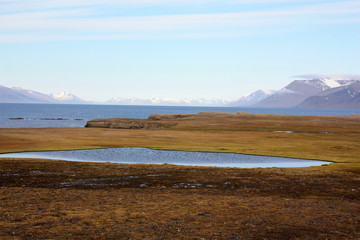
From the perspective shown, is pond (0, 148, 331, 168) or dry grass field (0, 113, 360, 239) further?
pond (0, 148, 331, 168)

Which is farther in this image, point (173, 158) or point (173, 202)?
point (173, 158)

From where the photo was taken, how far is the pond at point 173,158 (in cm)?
4850

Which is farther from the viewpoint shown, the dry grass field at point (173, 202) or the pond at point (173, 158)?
the pond at point (173, 158)

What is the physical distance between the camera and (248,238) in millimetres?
17531

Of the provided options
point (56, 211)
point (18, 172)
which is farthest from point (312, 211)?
point (18, 172)

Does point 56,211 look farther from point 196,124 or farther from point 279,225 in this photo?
point 196,124

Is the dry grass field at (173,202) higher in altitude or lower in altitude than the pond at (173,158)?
higher

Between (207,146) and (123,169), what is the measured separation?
2835 cm

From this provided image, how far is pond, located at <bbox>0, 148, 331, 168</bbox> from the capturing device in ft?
159

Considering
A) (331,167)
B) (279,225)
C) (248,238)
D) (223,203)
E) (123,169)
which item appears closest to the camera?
(248,238)

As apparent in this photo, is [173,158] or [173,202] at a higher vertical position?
[173,202]

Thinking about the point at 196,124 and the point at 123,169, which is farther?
the point at 196,124

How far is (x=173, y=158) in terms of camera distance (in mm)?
52750

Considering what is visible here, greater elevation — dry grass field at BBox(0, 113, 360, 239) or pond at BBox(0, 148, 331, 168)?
dry grass field at BBox(0, 113, 360, 239)
